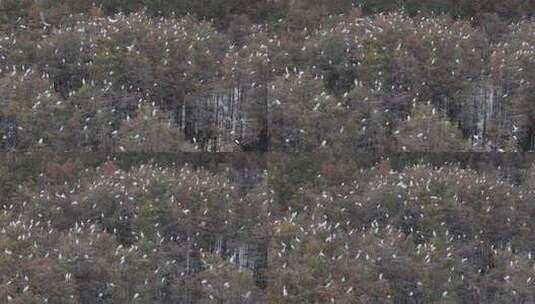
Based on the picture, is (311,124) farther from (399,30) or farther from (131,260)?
(131,260)

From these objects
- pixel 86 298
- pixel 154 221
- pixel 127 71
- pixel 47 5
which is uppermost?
pixel 47 5

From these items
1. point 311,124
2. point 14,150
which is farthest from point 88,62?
point 311,124

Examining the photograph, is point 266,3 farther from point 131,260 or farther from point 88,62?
point 131,260

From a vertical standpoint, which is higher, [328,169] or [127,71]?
[127,71]

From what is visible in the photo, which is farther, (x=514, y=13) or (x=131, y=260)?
(x=514, y=13)

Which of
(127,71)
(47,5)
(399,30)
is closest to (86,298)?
(127,71)

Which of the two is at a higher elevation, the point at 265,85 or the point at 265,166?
the point at 265,85
